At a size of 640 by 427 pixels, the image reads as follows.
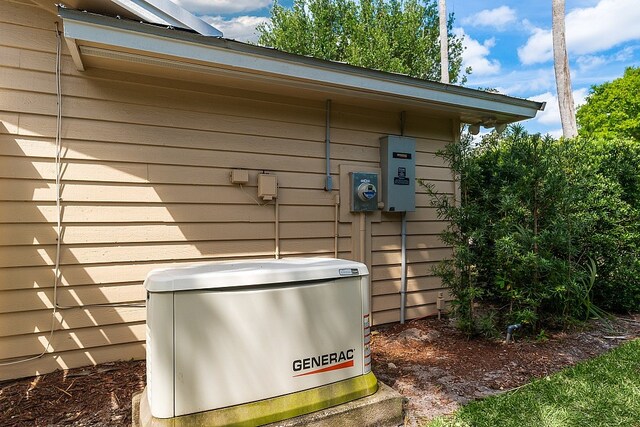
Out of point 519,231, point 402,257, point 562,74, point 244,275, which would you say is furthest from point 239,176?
point 562,74

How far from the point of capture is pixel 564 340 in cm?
366

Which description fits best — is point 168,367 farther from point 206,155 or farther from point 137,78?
point 137,78

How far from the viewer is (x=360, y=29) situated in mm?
16219

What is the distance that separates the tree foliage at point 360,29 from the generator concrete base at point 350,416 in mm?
15701

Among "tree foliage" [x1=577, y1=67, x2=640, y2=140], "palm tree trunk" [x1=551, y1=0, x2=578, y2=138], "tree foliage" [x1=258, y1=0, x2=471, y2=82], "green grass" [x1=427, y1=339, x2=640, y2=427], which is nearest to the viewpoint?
"green grass" [x1=427, y1=339, x2=640, y2=427]

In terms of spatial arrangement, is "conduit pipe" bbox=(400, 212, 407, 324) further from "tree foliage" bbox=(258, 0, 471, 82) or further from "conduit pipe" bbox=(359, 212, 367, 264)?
"tree foliage" bbox=(258, 0, 471, 82)

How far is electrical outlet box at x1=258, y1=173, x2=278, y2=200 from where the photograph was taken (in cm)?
347

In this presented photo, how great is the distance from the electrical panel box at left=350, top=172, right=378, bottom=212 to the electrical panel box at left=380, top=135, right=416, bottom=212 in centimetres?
19

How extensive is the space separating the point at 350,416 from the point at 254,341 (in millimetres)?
667

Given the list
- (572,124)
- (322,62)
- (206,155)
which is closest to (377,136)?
(322,62)

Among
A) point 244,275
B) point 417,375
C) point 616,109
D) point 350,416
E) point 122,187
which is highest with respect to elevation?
point 616,109

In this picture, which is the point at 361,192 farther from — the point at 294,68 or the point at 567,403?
the point at 567,403

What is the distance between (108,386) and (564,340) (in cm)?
381

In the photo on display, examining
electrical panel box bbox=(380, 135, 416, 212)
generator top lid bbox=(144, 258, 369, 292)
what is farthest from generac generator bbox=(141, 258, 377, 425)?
electrical panel box bbox=(380, 135, 416, 212)
